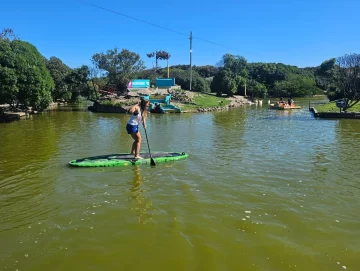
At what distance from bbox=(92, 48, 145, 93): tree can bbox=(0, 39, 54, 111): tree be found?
2055cm

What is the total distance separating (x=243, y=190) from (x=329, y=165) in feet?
14.0

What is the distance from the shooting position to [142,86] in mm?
45656

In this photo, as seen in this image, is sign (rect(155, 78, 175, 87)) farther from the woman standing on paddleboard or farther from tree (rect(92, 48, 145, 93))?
the woman standing on paddleboard

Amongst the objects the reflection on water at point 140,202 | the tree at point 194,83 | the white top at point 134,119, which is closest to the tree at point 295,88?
the tree at point 194,83

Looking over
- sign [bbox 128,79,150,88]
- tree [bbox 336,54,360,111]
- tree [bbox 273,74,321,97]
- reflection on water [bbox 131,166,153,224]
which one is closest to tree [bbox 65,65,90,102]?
sign [bbox 128,79,150,88]

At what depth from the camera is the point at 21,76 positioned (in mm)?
23688

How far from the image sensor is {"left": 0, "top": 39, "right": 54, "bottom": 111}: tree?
22.7m

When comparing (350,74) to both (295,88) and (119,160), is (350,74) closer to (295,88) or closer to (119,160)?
(119,160)

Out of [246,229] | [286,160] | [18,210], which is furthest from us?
[286,160]

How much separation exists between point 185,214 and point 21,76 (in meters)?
22.0

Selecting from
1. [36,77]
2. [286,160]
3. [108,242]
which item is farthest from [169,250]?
Answer: [36,77]

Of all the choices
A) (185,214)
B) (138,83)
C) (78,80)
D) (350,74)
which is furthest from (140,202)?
(138,83)

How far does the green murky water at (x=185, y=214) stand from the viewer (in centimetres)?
467

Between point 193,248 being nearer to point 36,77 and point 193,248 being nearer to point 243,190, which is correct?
point 243,190
